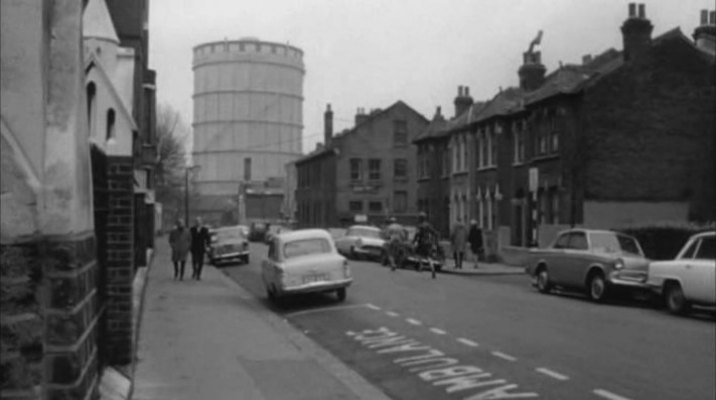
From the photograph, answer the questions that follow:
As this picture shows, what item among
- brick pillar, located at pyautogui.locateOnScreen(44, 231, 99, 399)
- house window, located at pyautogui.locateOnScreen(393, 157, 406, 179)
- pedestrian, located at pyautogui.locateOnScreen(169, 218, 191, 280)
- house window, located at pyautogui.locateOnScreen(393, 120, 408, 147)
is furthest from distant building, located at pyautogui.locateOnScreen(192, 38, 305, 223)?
brick pillar, located at pyautogui.locateOnScreen(44, 231, 99, 399)

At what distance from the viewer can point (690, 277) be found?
2008 cm

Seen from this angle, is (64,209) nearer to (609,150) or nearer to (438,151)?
(609,150)

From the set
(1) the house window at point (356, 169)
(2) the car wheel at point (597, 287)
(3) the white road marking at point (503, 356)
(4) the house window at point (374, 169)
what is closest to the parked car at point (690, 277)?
(2) the car wheel at point (597, 287)

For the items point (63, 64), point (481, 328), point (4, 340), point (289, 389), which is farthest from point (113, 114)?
point (481, 328)

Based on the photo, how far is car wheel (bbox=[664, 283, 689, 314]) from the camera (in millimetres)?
20266

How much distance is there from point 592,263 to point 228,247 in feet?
66.7

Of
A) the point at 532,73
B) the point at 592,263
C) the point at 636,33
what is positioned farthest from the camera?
the point at 532,73

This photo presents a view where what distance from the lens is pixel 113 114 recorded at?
31.0ft

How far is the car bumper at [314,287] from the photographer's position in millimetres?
21703

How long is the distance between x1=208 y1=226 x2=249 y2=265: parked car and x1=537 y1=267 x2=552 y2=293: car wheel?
1776 cm

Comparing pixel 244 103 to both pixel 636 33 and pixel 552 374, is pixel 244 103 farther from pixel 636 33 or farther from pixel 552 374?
pixel 552 374

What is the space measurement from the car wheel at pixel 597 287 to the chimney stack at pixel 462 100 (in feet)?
99.9

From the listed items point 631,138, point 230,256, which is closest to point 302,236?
point 631,138

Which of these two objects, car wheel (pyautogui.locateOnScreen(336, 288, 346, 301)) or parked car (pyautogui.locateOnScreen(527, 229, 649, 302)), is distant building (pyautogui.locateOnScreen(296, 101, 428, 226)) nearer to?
parked car (pyautogui.locateOnScreen(527, 229, 649, 302))
